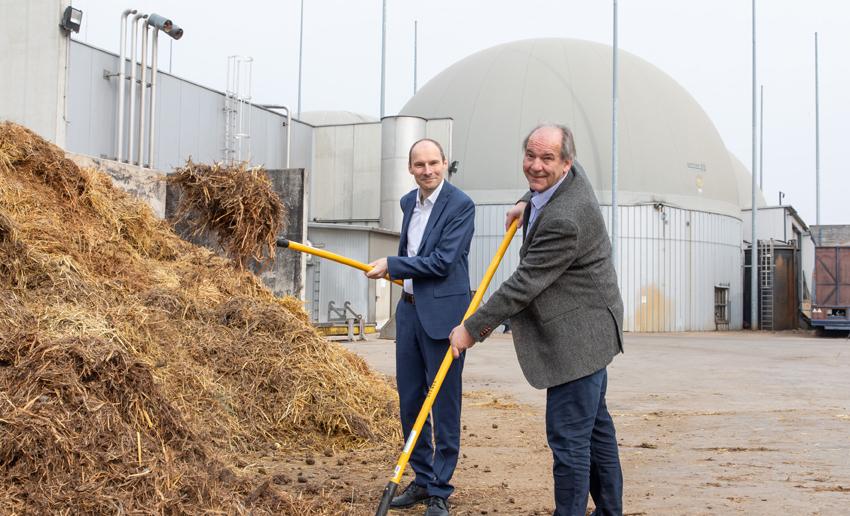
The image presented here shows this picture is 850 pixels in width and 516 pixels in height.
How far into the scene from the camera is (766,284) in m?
33.4

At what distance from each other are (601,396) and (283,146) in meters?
21.4

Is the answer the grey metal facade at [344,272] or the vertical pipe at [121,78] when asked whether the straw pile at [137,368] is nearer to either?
the vertical pipe at [121,78]

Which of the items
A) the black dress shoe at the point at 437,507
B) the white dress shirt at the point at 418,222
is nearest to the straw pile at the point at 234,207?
the white dress shirt at the point at 418,222

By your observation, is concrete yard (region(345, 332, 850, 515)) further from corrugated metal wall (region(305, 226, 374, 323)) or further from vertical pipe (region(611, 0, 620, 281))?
vertical pipe (region(611, 0, 620, 281))

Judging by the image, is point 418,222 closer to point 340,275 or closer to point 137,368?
point 137,368

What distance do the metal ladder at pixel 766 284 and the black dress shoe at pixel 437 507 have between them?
1224 inches

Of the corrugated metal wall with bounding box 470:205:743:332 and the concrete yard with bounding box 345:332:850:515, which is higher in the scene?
the corrugated metal wall with bounding box 470:205:743:332

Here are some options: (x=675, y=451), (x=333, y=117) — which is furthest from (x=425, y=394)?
(x=333, y=117)

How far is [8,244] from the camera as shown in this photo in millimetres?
5312

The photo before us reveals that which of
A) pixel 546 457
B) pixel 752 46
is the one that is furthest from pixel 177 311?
pixel 752 46

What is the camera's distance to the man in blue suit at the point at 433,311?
14.4 feet

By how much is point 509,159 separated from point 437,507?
26104 mm

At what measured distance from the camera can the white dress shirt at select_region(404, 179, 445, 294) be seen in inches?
180

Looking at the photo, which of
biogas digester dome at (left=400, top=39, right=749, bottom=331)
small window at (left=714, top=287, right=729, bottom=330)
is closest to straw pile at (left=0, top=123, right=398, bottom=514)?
biogas digester dome at (left=400, top=39, right=749, bottom=331)
